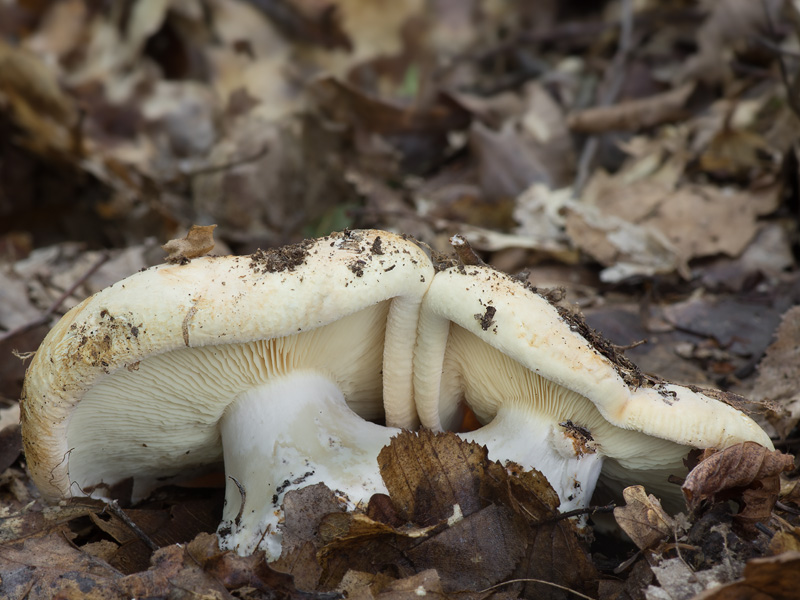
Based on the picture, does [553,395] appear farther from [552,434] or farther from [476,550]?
[476,550]

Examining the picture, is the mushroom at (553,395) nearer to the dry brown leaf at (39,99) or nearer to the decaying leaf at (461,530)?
the decaying leaf at (461,530)

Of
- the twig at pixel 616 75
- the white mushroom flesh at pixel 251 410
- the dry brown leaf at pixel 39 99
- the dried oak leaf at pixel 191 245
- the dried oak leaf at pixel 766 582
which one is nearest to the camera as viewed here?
the dried oak leaf at pixel 766 582

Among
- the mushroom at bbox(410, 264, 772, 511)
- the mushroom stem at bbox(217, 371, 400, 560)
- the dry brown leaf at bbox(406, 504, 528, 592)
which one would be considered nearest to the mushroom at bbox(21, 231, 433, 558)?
the mushroom stem at bbox(217, 371, 400, 560)

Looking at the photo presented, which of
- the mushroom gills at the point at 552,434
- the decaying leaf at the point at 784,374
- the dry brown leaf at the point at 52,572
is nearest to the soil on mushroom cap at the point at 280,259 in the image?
the mushroom gills at the point at 552,434

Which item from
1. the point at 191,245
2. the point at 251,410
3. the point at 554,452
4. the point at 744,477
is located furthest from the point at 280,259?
the point at 744,477

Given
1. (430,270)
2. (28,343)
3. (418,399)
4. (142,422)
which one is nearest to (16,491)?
(142,422)

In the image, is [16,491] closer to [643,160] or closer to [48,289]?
[48,289]

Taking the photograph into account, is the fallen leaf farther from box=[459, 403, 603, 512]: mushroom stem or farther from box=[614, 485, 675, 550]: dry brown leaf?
box=[614, 485, 675, 550]: dry brown leaf
